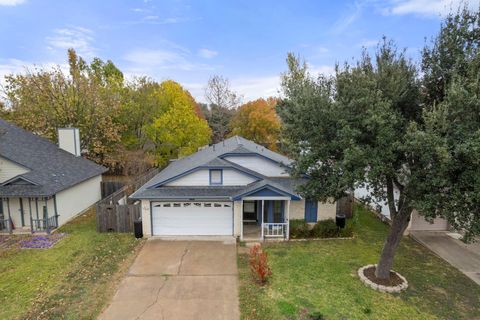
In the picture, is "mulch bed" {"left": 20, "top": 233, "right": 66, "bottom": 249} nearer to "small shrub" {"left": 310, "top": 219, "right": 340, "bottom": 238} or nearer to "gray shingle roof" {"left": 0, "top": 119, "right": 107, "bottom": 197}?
"gray shingle roof" {"left": 0, "top": 119, "right": 107, "bottom": 197}

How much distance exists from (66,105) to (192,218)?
18.1m

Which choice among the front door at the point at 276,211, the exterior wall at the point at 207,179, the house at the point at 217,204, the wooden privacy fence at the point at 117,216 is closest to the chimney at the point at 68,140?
the wooden privacy fence at the point at 117,216

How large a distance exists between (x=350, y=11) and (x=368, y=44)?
15.8ft

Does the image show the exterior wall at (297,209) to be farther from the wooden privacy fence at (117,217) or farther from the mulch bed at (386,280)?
the wooden privacy fence at (117,217)

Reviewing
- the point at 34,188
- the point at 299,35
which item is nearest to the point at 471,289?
the point at 299,35

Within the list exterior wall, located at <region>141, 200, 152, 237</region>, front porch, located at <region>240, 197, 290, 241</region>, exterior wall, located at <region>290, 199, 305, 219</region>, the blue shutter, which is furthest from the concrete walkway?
exterior wall, located at <region>141, 200, 152, 237</region>

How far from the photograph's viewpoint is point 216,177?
1468cm

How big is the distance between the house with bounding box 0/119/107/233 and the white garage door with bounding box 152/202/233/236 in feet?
19.4

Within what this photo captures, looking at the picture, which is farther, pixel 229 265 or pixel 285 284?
pixel 229 265

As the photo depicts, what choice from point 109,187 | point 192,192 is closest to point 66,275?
point 192,192

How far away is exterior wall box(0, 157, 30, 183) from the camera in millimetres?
15312

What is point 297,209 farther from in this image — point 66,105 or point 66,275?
point 66,105

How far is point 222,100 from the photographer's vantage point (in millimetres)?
46719

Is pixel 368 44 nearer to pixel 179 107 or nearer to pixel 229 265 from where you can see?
pixel 229 265
